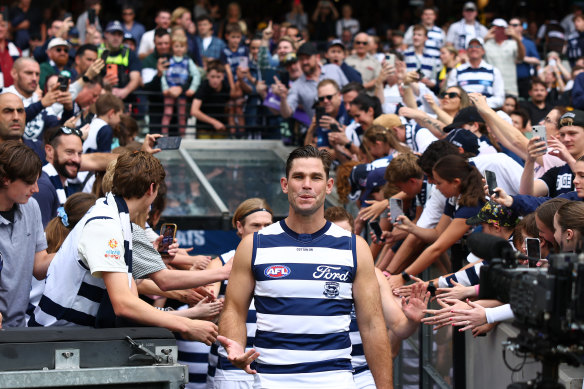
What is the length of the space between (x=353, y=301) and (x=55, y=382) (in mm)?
1517

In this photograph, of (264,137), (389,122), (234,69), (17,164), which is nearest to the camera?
(17,164)

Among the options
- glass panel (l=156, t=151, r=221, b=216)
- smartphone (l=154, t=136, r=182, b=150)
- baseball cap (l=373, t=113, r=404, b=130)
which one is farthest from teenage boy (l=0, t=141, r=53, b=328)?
glass panel (l=156, t=151, r=221, b=216)

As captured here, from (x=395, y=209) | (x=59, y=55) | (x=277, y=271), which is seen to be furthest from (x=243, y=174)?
(x=277, y=271)

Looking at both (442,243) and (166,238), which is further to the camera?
(442,243)

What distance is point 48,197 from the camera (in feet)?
23.3

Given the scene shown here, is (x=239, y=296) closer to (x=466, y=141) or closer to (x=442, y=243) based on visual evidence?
(x=442, y=243)

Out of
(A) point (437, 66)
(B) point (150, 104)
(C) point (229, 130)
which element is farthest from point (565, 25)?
(B) point (150, 104)

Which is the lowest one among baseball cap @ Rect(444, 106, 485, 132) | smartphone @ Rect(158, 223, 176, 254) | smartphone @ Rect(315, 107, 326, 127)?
smartphone @ Rect(158, 223, 176, 254)

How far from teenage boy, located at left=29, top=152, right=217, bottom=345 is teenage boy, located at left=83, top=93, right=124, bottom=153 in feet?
14.1

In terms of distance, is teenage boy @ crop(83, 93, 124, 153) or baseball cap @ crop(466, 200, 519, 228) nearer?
baseball cap @ crop(466, 200, 519, 228)

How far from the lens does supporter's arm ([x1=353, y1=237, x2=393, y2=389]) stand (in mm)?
4668

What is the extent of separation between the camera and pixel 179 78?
14.5 metres

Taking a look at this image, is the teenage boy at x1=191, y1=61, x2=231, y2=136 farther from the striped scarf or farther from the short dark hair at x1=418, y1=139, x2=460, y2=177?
the short dark hair at x1=418, y1=139, x2=460, y2=177

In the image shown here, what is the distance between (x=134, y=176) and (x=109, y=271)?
572mm
